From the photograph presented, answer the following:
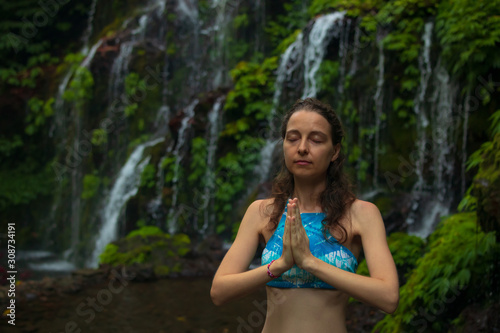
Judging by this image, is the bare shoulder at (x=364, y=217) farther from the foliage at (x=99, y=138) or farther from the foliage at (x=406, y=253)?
the foliage at (x=99, y=138)

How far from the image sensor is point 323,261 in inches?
65.9

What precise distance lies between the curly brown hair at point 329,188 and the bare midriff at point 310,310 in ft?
0.78

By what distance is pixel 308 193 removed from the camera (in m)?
1.94

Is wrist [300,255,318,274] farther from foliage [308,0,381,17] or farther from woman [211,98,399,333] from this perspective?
foliage [308,0,381,17]

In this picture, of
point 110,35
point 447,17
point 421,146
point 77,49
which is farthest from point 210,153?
point 77,49

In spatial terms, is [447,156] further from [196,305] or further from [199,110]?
[199,110]

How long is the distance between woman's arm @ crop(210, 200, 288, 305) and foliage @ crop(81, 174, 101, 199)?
14.9m

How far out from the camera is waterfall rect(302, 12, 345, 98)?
36.7ft

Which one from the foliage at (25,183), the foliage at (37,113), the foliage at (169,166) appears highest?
the foliage at (37,113)

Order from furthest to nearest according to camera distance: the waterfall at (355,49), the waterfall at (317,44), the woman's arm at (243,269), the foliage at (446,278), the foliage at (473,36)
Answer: the waterfall at (317,44), the waterfall at (355,49), the foliage at (473,36), the foliage at (446,278), the woman's arm at (243,269)

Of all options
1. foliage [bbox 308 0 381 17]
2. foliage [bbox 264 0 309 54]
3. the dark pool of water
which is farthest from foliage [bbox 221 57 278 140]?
the dark pool of water

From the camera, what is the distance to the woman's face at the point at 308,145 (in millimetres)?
1836

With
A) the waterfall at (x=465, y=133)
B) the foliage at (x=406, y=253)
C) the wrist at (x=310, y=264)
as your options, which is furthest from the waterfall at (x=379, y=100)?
the wrist at (x=310, y=264)

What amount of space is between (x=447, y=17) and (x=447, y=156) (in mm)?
2821
